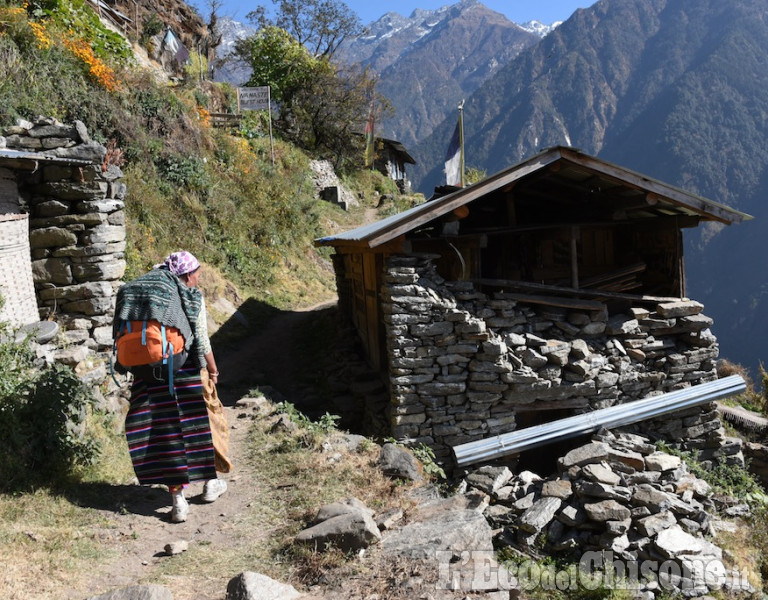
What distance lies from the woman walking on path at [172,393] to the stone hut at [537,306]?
3143 mm

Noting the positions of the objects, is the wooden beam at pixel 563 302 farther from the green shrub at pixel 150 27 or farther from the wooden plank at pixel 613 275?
the green shrub at pixel 150 27

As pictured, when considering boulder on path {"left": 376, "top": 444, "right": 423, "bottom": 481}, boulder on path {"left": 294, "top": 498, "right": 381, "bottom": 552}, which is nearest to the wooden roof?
boulder on path {"left": 376, "top": 444, "right": 423, "bottom": 481}

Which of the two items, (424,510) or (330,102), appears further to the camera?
(330,102)

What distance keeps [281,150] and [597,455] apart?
22235 millimetres

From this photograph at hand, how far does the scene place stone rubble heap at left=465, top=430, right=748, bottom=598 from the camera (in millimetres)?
4625

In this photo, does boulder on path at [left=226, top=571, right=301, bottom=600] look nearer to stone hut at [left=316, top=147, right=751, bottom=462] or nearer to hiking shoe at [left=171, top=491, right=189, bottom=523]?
hiking shoe at [left=171, top=491, right=189, bottom=523]

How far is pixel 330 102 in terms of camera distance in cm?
3011

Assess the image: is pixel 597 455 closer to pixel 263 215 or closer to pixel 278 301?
pixel 278 301

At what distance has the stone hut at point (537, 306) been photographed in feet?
24.1

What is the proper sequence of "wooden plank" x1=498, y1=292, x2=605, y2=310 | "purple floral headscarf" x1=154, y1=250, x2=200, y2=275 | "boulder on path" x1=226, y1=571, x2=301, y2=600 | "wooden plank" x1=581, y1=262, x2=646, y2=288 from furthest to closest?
"wooden plank" x1=581, y1=262, x2=646, y2=288 → "wooden plank" x1=498, y1=292, x2=605, y2=310 → "purple floral headscarf" x1=154, y1=250, x2=200, y2=275 → "boulder on path" x1=226, y1=571, x2=301, y2=600

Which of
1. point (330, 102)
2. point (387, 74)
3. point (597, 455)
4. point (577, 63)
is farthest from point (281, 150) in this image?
point (387, 74)

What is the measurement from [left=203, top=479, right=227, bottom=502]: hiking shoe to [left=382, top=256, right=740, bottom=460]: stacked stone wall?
2.99 meters

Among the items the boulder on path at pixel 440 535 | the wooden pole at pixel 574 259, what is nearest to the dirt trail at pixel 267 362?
the boulder on path at pixel 440 535

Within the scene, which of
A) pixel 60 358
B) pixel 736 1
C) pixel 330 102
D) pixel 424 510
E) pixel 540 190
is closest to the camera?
pixel 424 510
